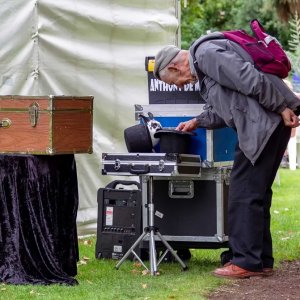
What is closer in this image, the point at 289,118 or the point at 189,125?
the point at 289,118

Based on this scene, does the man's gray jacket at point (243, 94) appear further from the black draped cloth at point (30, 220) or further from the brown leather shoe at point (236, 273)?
the black draped cloth at point (30, 220)

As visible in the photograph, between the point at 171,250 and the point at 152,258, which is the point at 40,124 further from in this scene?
the point at 171,250

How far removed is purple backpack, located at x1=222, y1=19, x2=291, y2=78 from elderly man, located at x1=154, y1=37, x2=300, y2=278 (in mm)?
52

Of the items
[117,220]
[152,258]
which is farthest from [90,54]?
[152,258]

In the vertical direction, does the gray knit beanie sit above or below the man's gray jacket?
above

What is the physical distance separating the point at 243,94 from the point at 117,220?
1.92 m

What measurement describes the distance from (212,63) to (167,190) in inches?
54.0

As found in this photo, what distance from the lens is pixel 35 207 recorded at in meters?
6.57

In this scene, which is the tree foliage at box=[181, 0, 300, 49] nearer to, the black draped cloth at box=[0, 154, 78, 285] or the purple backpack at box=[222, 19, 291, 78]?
the purple backpack at box=[222, 19, 291, 78]

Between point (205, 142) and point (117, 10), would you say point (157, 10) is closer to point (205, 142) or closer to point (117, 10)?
point (117, 10)

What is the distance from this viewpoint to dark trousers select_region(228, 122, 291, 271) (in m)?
6.64

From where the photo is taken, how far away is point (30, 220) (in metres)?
6.59

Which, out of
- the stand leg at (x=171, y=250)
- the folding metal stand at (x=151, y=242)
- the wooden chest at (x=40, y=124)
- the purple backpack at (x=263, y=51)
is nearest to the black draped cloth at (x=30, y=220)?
the wooden chest at (x=40, y=124)

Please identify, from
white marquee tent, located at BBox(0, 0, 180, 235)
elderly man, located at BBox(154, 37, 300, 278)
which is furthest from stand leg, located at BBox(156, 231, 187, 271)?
white marquee tent, located at BBox(0, 0, 180, 235)
